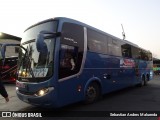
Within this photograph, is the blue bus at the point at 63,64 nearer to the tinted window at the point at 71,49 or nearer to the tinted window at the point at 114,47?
the tinted window at the point at 71,49

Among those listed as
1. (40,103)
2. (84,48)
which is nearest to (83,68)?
(84,48)

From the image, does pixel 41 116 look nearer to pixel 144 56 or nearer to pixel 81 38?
pixel 81 38

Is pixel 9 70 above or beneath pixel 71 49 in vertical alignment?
beneath

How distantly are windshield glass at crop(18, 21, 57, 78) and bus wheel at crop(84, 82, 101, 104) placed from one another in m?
2.36

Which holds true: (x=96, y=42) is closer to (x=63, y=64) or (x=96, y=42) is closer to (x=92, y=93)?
(x=92, y=93)

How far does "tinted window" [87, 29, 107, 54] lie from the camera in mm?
9193

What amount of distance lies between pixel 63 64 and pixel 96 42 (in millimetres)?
2785

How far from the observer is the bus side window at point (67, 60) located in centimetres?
731

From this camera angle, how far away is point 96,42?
31.7 feet

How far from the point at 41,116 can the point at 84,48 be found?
3005 millimetres

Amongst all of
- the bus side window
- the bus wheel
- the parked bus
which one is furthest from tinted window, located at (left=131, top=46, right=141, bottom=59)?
the parked bus

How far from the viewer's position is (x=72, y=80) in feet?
25.5

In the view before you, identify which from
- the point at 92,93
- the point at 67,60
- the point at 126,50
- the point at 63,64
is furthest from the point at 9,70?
the point at 63,64

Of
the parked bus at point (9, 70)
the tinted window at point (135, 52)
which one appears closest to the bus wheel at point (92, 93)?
the tinted window at point (135, 52)
